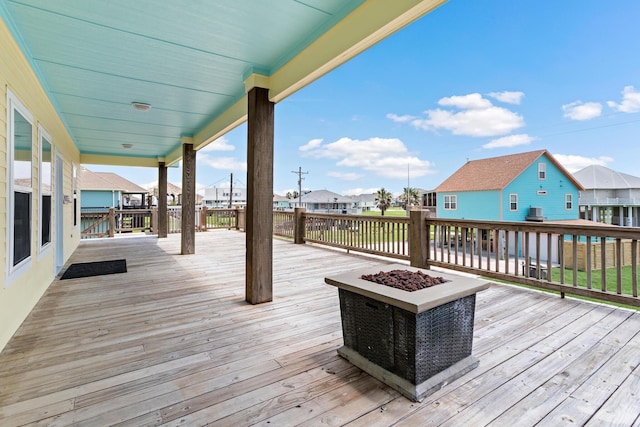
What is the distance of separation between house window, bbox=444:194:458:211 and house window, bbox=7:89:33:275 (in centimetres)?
1735

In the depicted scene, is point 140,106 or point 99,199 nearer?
point 140,106

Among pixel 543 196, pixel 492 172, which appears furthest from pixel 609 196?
pixel 492 172

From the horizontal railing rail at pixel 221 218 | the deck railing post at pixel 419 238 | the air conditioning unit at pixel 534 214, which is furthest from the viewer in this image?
the air conditioning unit at pixel 534 214

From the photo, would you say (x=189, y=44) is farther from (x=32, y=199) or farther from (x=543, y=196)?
(x=543, y=196)

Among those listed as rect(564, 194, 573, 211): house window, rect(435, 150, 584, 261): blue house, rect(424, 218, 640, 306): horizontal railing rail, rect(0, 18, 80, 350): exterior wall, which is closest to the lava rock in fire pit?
rect(424, 218, 640, 306): horizontal railing rail

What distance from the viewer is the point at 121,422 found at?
4.64 feet

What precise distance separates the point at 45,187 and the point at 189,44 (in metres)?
2.89

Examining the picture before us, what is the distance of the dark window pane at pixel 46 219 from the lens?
3.71 m

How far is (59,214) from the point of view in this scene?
4973 mm

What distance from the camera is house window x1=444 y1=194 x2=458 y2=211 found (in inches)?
661

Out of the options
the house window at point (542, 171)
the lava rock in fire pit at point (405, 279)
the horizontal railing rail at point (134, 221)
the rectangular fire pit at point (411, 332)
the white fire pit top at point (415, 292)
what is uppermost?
the house window at point (542, 171)

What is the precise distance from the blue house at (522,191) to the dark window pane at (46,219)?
15.9 meters

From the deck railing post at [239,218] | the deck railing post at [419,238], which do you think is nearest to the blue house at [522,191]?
the deck railing post at [239,218]

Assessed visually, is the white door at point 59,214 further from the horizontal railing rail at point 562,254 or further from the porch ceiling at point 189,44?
→ the horizontal railing rail at point 562,254
